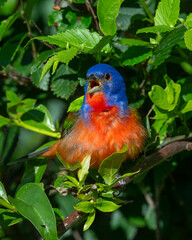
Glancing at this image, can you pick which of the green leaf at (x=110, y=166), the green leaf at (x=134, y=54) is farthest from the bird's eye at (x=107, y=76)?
the green leaf at (x=110, y=166)

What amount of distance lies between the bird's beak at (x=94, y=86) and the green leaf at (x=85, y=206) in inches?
42.0

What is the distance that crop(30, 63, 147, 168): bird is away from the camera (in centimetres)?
334

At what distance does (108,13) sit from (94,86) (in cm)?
81

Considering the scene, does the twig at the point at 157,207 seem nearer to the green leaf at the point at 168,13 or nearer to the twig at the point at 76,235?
the twig at the point at 76,235

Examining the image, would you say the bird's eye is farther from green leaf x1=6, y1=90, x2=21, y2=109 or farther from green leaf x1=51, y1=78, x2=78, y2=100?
green leaf x1=6, y1=90, x2=21, y2=109

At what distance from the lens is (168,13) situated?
2.71 metres

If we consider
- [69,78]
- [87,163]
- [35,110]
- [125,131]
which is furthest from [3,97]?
[87,163]

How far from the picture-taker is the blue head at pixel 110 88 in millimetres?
3359

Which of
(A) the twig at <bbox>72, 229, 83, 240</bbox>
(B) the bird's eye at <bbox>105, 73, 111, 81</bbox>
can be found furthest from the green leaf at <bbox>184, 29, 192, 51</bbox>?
(A) the twig at <bbox>72, 229, 83, 240</bbox>

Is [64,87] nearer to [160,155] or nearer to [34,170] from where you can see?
[34,170]

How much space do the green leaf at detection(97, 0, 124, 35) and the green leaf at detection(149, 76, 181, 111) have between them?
525 millimetres

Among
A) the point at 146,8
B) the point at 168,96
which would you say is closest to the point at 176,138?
the point at 168,96

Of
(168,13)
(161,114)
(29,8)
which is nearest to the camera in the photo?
(168,13)

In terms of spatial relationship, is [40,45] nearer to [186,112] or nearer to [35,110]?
[35,110]
